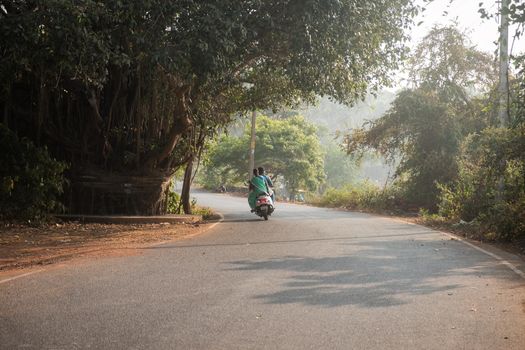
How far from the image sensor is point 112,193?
1681 centimetres

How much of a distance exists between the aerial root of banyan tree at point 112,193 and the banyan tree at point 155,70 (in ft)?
0.09

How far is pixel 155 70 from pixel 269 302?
312 inches

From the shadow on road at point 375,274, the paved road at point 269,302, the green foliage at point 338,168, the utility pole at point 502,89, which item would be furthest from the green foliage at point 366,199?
the green foliage at point 338,168

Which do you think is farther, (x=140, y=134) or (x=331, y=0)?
(x=140, y=134)

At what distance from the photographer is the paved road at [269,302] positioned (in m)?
5.27

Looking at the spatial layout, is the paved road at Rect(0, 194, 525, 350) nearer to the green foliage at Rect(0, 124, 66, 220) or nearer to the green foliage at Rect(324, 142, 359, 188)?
the green foliage at Rect(0, 124, 66, 220)

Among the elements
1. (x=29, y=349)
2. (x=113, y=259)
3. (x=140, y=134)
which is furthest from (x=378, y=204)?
(x=29, y=349)

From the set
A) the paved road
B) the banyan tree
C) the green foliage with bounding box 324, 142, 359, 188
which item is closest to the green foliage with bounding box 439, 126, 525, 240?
the paved road

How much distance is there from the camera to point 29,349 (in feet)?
15.8

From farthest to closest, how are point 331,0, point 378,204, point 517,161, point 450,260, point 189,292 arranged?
point 378,204
point 517,161
point 331,0
point 450,260
point 189,292

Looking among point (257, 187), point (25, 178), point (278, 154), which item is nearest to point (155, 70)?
point (25, 178)

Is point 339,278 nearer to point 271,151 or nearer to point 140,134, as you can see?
→ point 140,134

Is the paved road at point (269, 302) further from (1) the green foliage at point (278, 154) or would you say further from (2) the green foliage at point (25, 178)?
(1) the green foliage at point (278, 154)

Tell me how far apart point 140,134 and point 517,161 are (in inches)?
386
